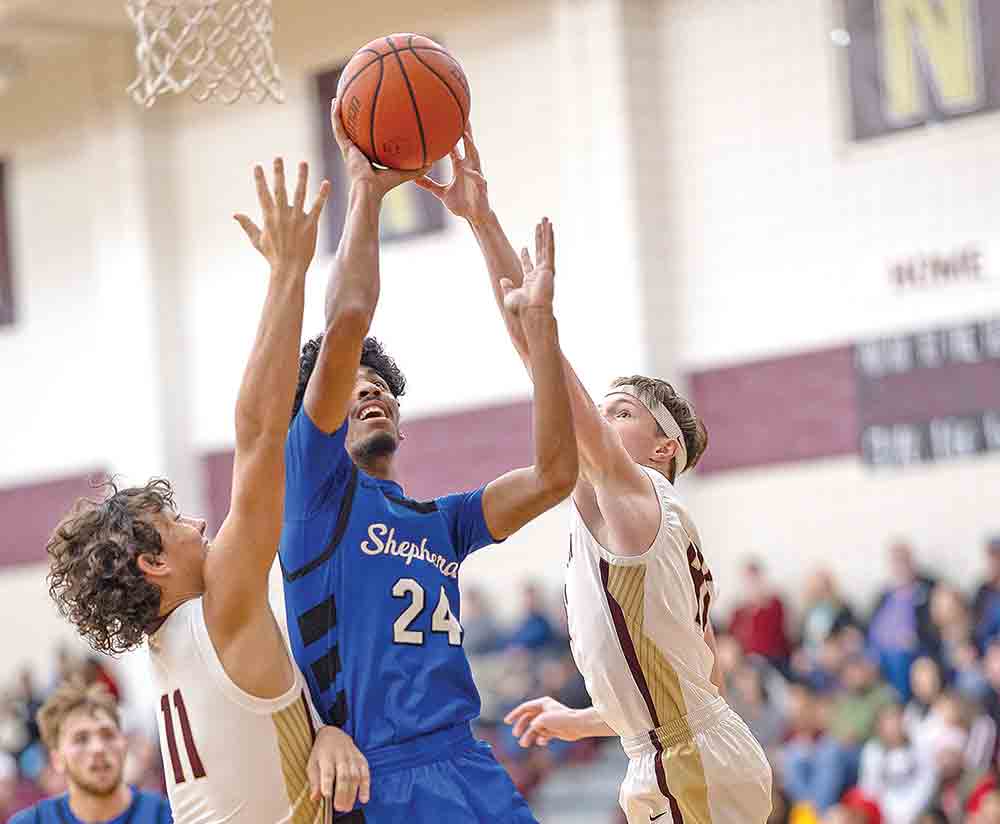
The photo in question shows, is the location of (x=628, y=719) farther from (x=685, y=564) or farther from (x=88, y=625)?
(x=88, y=625)

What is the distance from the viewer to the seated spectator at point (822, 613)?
1298cm

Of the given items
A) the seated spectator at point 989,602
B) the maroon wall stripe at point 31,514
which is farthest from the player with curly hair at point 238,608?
the maroon wall stripe at point 31,514

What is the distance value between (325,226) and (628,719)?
41.3ft

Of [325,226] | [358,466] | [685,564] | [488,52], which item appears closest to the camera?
[358,466]

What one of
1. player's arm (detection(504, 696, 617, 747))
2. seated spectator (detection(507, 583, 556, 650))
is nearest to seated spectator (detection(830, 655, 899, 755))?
seated spectator (detection(507, 583, 556, 650))

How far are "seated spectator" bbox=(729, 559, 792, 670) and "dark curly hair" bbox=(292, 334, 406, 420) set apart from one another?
8.91 meters

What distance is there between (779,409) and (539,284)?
33.4ft

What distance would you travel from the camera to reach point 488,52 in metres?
16.1

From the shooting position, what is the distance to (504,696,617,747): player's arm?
528cm

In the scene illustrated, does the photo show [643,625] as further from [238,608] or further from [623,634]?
[238,608]

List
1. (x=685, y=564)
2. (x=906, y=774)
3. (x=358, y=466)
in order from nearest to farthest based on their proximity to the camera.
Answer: (x=358, y=466) < (x=685, y=564) < (x=906, y=774)

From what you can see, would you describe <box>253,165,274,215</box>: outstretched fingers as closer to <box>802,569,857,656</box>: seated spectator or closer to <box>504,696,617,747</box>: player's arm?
<box>504,696,617,747</box>: player's arm

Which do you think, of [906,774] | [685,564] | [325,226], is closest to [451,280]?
[325,226]

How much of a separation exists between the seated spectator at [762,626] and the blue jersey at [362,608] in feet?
30.1
